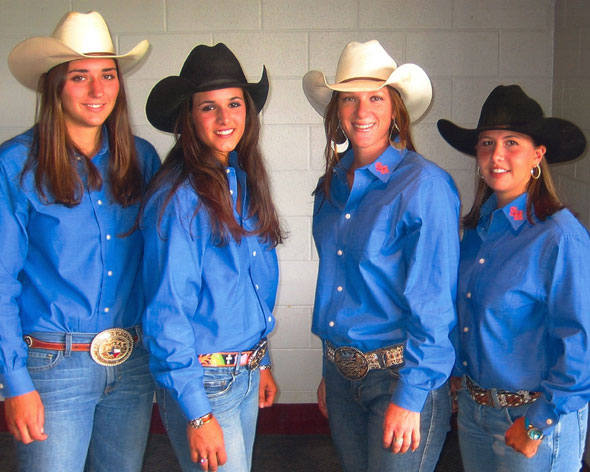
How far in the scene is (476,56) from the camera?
307cm

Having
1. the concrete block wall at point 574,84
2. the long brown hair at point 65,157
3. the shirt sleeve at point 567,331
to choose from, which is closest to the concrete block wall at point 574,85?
the concrete block wall at point 574,84

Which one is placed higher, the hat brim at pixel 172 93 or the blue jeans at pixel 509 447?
the hat brim at pixel 172 93

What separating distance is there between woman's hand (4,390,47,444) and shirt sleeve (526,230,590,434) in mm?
1226

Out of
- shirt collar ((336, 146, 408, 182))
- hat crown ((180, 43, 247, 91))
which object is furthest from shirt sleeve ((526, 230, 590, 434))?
hat crown ((180, 43, 247, 91))

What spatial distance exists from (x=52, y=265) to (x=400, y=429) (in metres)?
1.00

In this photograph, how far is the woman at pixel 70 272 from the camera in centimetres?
179

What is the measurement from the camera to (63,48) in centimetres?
186

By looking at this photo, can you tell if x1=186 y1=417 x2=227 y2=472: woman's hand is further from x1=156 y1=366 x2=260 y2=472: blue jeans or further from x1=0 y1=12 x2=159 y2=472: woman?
x1=0 y1=12 x2=159 y2=472: woman

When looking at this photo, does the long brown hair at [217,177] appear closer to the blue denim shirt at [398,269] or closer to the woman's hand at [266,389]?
the blue denim shirt at [398,269]

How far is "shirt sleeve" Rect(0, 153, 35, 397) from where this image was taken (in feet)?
5.73

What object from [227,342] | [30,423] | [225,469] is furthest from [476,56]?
[30,423]

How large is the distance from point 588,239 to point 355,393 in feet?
2.33

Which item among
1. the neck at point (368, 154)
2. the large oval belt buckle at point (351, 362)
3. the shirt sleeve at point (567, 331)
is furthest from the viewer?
the neck at point (368, 154)

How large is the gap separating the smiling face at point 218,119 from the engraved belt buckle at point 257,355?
527mm
